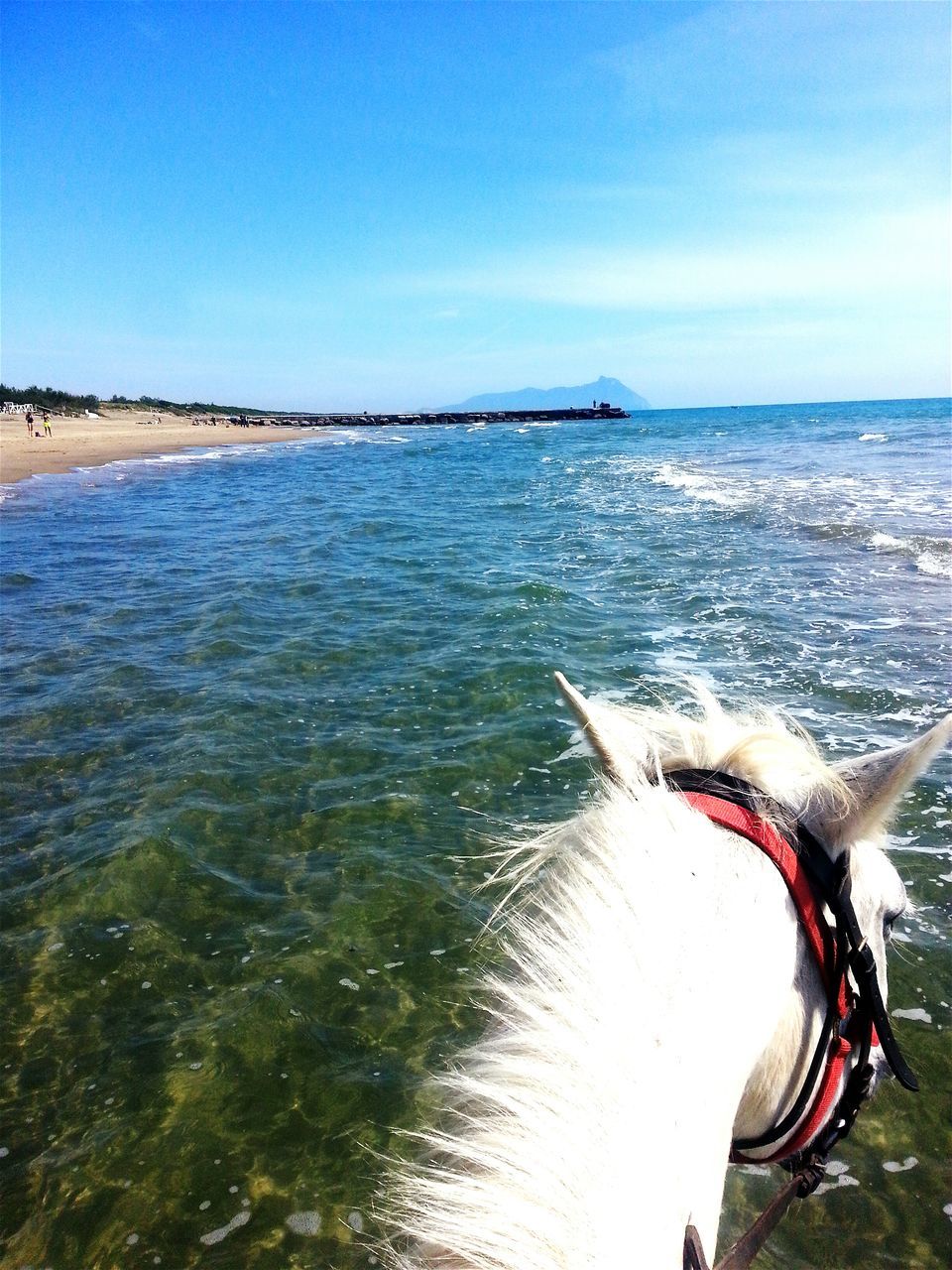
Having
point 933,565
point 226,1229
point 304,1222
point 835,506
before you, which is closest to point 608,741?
point 304,1222

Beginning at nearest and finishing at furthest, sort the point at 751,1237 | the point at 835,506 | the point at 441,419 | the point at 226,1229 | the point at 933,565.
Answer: the point at 751,1237
the point at 226,1229
the point at 933,565
the point at 835,506
the point at 441,419

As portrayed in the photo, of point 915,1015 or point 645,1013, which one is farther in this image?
point 915,1015

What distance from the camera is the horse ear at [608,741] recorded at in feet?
5.79

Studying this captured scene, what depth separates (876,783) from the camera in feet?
5.25

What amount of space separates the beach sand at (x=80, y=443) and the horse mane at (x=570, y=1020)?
30220 millimetres

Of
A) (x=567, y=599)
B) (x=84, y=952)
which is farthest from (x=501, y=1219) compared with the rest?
(x=567, y=599)

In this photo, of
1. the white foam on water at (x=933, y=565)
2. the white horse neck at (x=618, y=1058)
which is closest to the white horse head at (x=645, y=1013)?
the white horse neck at (x=618, y=1058)

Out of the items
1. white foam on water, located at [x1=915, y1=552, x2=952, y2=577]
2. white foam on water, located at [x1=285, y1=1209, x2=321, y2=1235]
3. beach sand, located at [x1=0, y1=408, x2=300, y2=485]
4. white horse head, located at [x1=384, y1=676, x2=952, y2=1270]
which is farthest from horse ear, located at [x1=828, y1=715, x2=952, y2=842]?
beach sand, located at [x1=0, y1=408, x2=300, y2=485]

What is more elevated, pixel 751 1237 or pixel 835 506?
pixel 751 1237

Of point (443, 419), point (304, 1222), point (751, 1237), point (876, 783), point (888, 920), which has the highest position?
point (443, 419)

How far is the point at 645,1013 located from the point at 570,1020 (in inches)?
4.8

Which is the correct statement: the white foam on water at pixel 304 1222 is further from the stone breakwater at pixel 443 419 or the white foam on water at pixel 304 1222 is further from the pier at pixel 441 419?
the stone breakwater at pixel 443 419

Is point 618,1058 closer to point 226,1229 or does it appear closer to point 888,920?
point 888,920

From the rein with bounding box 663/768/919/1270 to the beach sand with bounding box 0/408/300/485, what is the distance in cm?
3039
